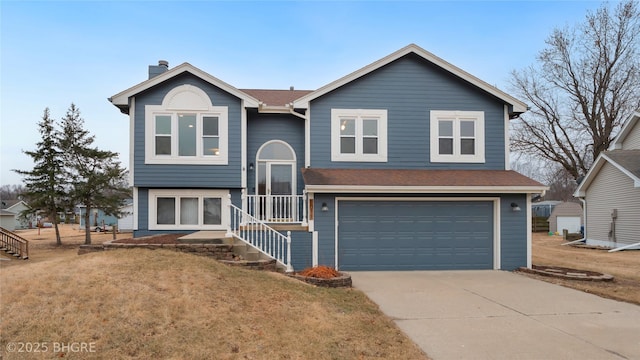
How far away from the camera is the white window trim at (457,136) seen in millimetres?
12039

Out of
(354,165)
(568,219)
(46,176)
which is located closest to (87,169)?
(46,176)

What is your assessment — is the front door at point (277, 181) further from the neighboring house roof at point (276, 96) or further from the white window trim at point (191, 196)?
the neighboring house roof at point (276, 96)

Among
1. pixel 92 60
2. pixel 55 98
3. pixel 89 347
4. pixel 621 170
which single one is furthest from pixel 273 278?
pixel 55 98

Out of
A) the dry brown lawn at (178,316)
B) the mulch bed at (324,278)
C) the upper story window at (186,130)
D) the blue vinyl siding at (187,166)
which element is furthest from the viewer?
the upper story window at (186,130)

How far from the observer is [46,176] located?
2320 centimetres

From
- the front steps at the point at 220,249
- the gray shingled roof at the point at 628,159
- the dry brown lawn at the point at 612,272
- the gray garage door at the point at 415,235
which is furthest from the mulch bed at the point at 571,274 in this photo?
the gray shingled roof at the point at 628,159

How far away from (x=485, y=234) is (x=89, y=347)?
10.7 m

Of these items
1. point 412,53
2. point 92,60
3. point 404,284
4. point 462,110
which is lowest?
point 404,284

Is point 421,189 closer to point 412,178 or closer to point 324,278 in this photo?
point 412,178

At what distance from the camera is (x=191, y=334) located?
4.77 m

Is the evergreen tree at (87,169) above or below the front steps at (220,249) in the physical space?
above

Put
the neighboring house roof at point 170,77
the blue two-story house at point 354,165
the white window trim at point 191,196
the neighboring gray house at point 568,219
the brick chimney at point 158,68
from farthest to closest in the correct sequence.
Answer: the neighboring gray house at point 568,219 < the brick chimney at point 158,68 < the white window trim at point 191,196 < the neighboring house roof at point 170,77 < the blue two-story house at point 354,165

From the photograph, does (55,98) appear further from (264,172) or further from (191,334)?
(191,334)

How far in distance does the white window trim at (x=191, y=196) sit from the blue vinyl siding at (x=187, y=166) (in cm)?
37
